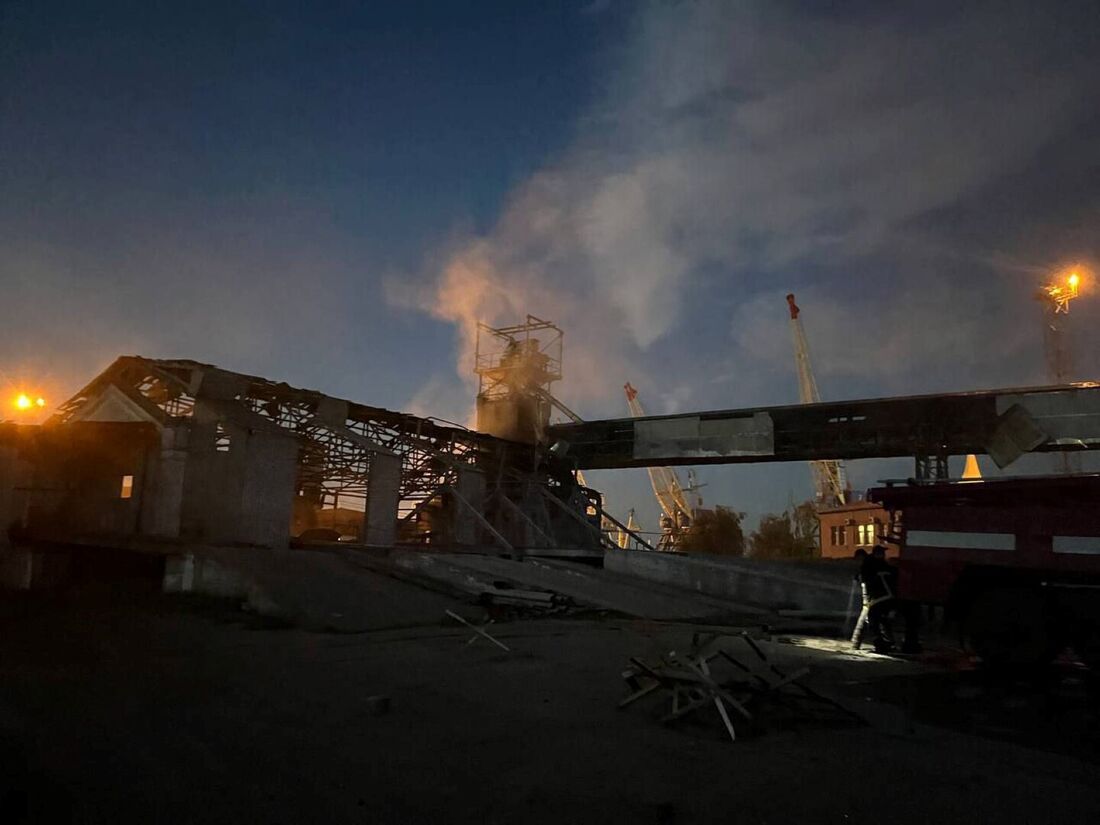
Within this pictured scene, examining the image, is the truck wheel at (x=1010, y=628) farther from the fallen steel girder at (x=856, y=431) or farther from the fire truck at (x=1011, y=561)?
the fallen steel girder at (x=856, y=431)

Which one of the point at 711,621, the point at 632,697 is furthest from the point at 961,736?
the point at 711,621

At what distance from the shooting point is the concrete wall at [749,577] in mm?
18628

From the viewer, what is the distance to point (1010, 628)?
30.5 feet

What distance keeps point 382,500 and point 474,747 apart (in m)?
16.5

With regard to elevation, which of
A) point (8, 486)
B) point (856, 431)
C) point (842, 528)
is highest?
point (856, 431)

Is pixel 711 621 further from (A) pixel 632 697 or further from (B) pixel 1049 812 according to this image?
(B) pixel 1049 812

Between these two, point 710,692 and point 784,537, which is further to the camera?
point 784,537

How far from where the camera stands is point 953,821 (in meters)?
4.43

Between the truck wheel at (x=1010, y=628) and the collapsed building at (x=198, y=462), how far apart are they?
47.3 feet

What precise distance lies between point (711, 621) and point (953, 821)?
37.3 feet

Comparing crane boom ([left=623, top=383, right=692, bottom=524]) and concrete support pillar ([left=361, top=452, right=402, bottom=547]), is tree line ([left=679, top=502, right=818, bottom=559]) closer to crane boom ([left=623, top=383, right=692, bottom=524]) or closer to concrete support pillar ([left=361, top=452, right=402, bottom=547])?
crane boom ([left=623, top=383, right=692, bottom=524])

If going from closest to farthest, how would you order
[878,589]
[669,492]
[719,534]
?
[878,589]
[719,534]
[669,492]

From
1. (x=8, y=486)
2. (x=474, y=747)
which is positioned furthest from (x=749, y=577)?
(x=8, y=486)

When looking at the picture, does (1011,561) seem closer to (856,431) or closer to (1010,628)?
(1010,628)
